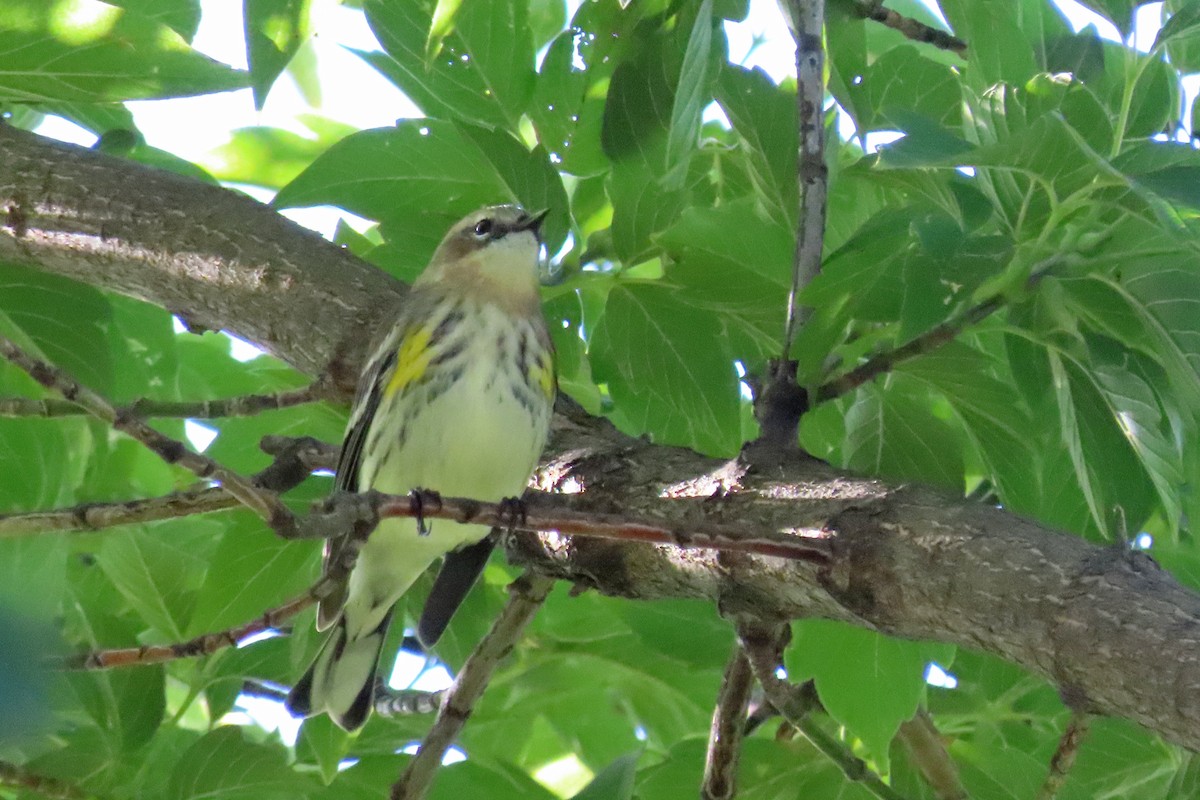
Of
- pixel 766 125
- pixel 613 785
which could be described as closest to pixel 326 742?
pixel 613 785

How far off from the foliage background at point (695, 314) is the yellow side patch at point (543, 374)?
42mm

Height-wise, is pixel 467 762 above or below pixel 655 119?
below

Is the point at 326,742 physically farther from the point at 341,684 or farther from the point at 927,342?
the point at 927,342

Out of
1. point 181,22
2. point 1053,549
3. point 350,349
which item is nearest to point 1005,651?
point 1053,549

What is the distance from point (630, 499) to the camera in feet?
6.86

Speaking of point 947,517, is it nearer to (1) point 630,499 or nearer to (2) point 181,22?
(1) point 630,499

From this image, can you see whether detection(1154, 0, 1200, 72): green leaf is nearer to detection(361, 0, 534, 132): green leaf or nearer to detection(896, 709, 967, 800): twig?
detection(361, 0, 534, 132): green leaf

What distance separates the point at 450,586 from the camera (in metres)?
2.72

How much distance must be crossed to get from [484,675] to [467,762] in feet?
0.73

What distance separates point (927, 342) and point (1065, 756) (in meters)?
0.78

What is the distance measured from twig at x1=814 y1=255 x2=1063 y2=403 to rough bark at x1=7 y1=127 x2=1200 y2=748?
145mm

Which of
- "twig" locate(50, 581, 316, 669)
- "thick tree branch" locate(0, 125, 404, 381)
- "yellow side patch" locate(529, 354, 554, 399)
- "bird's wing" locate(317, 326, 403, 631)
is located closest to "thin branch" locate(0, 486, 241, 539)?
"twig" locate(50, 581, 316, 669)

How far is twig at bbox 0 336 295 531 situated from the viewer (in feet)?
4.73

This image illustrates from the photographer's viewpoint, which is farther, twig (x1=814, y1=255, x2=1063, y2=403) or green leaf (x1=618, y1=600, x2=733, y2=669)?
green leaf (x1=618, y1=600, x2=733, y2=669)
